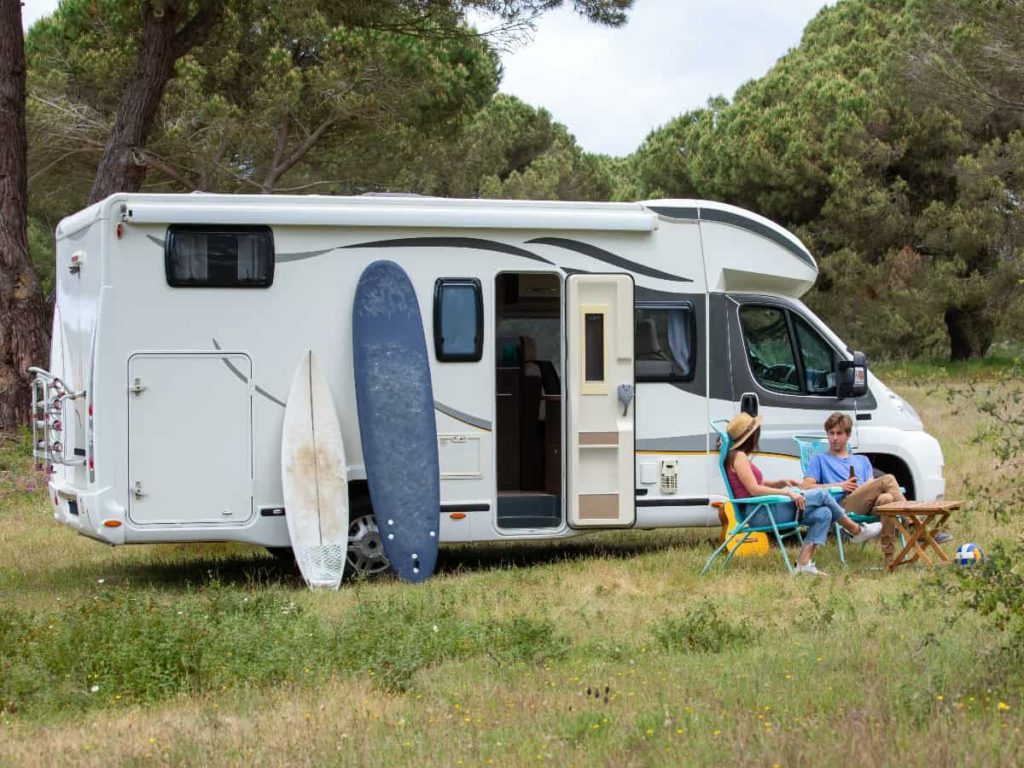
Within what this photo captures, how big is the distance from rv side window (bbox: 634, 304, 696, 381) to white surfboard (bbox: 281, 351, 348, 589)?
2252mm

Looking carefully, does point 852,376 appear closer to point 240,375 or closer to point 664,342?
point 664,342

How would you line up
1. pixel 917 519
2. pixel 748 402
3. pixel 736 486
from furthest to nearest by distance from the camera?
pixel 748 402
pixel 736 486
pixel 917 519

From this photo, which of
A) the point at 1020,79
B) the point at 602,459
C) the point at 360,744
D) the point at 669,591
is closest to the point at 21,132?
the point at 602,459

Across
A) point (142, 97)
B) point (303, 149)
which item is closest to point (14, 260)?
point (142, 97)

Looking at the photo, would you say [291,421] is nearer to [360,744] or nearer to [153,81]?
[360,744]

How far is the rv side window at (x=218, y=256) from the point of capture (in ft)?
31.1

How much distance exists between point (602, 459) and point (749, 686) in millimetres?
4342

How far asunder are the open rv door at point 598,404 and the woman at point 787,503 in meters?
0.80

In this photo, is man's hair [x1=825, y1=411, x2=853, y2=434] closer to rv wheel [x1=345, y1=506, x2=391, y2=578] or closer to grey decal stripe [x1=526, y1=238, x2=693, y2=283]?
grey decal stripe [x1=526, y1=238, x2=693, y2=283]

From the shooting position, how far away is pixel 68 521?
9836mm

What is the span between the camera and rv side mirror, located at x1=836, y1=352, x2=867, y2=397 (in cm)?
1064

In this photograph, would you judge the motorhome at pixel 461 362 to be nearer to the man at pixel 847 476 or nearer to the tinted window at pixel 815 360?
the tinted window at pixel 815 360

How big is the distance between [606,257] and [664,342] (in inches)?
29.0

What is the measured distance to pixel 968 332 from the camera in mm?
33875
